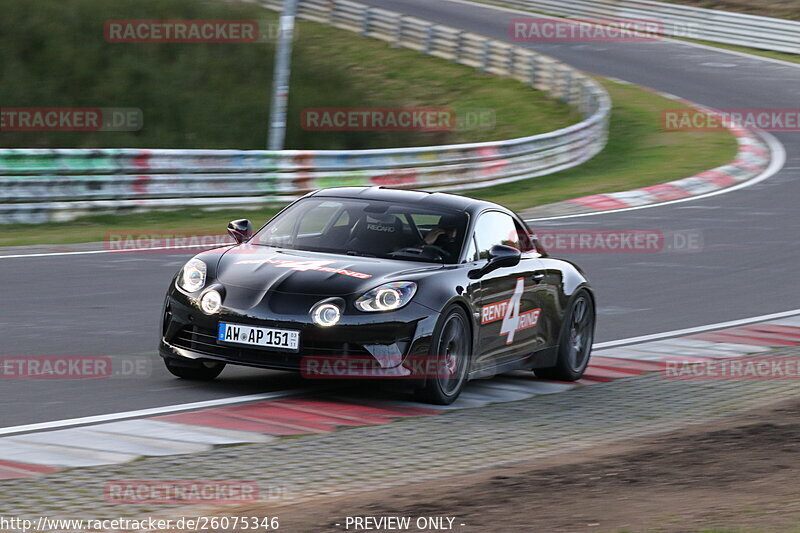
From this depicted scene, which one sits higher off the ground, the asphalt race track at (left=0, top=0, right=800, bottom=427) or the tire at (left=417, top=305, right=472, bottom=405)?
the tire at (left=417, top=305, right=472, bottom=405)

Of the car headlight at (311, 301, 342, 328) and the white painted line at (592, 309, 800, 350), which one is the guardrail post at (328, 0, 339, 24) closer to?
the white painted line at (592, 309, 800, 350)

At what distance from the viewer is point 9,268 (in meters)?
13.7

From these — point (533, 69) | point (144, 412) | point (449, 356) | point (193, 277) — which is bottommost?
point (533, 69)

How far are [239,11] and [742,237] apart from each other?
17.2 meters

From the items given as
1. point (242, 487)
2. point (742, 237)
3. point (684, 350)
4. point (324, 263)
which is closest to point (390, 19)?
point (742, 237)

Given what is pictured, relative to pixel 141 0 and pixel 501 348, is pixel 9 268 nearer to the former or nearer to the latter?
pixel 501 348

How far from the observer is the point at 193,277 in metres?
8.59
